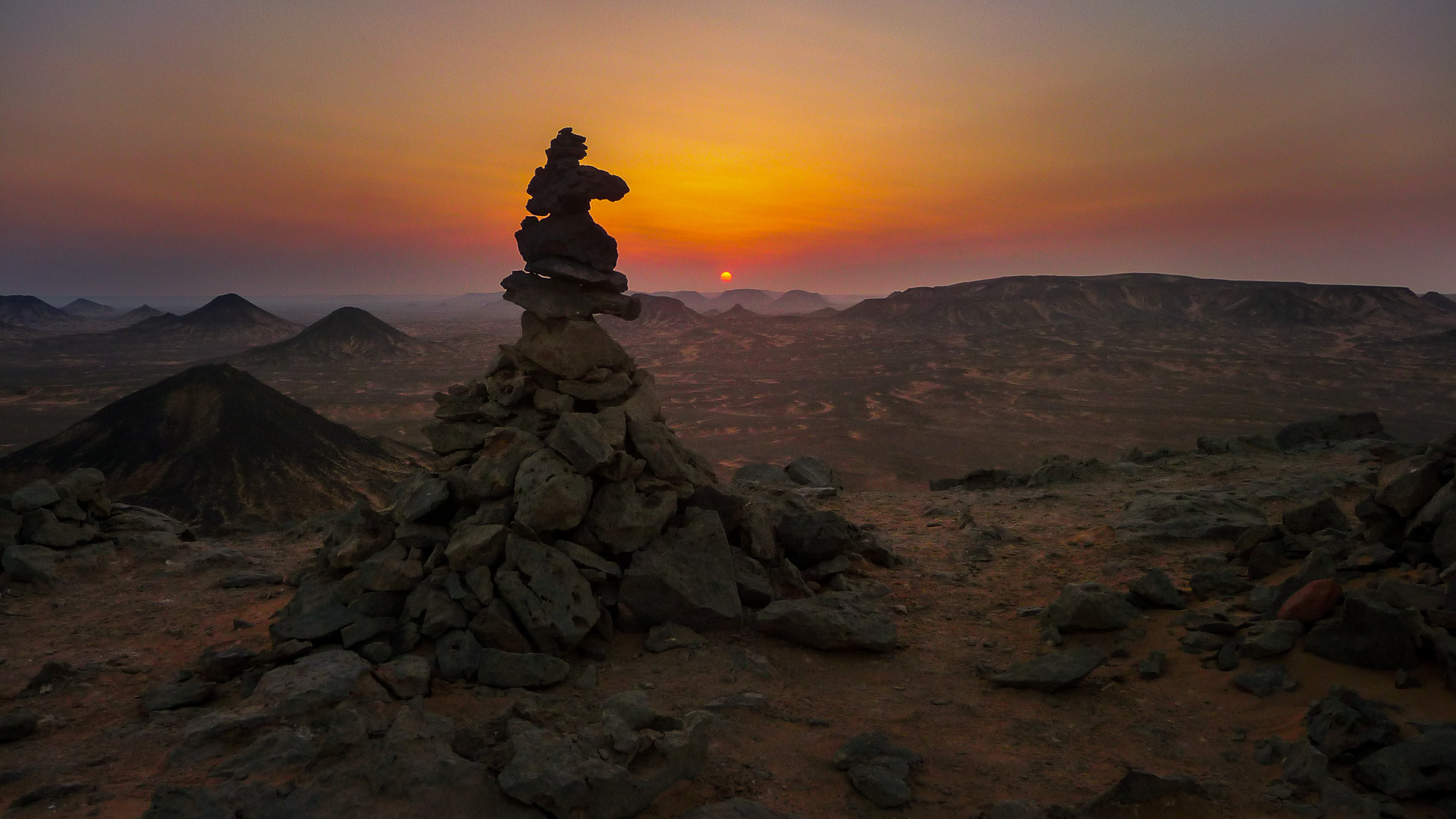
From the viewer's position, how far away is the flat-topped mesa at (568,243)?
1205 centimetres

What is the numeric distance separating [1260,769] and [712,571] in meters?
6.20

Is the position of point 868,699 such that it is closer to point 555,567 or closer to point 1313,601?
point 555,567

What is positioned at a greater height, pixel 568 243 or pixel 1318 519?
pixel 568 243

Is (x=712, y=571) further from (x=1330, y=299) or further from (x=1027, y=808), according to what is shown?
(x=1330, y=299)

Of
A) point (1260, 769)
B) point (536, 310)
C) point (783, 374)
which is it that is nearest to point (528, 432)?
point (536, 310)

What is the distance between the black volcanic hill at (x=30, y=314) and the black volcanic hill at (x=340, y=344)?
10821cm

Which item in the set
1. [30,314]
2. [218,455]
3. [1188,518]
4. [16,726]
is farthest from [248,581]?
[30,314]

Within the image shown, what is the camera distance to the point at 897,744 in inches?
264

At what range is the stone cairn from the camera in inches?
232

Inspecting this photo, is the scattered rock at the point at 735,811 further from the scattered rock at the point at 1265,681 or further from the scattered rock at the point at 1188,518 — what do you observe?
the scattered rock at the point at 1188,518

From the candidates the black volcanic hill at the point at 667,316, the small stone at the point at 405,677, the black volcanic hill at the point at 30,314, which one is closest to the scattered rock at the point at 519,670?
the small stone at the point at 405,677

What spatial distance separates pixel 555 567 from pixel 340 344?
107m

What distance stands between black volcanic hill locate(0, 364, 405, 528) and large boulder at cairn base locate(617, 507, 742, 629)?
957 inches

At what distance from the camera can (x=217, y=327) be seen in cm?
12875
